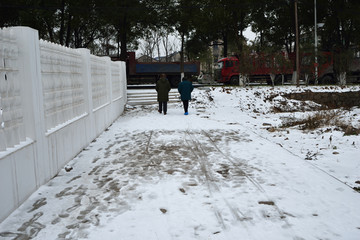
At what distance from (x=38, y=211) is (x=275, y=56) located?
20.6 metres

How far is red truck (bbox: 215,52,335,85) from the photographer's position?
22000 mm

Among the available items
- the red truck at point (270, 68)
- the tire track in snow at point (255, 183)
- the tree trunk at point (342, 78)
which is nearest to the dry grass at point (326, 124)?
the tire track in snow at point (255, 183)

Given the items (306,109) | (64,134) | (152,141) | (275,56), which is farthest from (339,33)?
(64,134)

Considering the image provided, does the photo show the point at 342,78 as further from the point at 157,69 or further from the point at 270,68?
the point at 157,69

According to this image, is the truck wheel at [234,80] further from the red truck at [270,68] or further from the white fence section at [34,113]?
the white fence section at [34,113]

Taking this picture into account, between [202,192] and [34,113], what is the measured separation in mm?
2372

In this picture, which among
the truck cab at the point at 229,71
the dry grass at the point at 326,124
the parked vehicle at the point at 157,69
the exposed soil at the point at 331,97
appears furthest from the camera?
the truck cab at the point at 229,71

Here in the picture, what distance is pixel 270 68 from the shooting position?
22.2m

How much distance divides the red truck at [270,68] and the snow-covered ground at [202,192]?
14.4 metres

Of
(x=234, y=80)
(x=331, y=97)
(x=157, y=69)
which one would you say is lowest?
(x=331, y=97)

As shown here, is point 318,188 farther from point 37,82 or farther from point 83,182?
point 37,82

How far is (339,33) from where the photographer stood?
31.8m

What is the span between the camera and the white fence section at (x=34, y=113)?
3.72m

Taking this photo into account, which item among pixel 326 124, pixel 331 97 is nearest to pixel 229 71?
pixel 331 97
